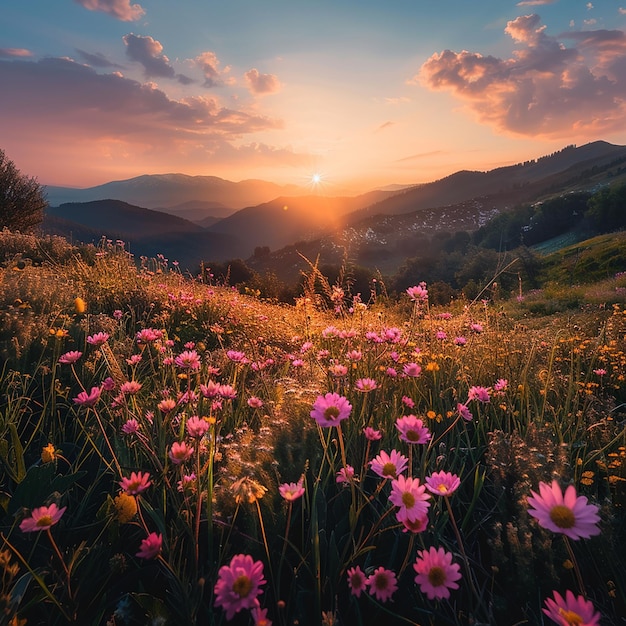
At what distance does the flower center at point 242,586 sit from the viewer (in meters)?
0.84

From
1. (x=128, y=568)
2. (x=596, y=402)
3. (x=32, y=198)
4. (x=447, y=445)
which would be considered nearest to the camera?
(x=128, y=568)

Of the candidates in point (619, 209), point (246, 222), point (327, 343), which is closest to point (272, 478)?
point (327, 343)

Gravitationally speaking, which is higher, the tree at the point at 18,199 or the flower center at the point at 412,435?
the tree at the point at 18,199

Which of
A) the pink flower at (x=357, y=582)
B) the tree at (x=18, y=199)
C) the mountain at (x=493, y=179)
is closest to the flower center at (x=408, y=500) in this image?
the pink flower at (x=357, y=582)

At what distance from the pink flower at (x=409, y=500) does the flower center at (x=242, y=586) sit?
1.22 ft

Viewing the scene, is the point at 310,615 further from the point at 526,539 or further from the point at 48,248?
the point at 48,248

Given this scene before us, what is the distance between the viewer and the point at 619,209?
4916 centimetres

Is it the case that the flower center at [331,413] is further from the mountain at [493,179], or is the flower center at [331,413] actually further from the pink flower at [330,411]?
the mountain at [493,179]

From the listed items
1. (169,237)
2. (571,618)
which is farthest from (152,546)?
(169,237)

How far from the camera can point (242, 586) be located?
0.85 metres

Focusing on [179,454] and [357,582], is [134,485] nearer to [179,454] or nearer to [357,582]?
[179,454]

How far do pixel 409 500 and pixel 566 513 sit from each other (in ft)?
1.11

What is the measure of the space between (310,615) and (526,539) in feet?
2.12

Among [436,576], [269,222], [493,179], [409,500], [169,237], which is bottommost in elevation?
[169,237]
